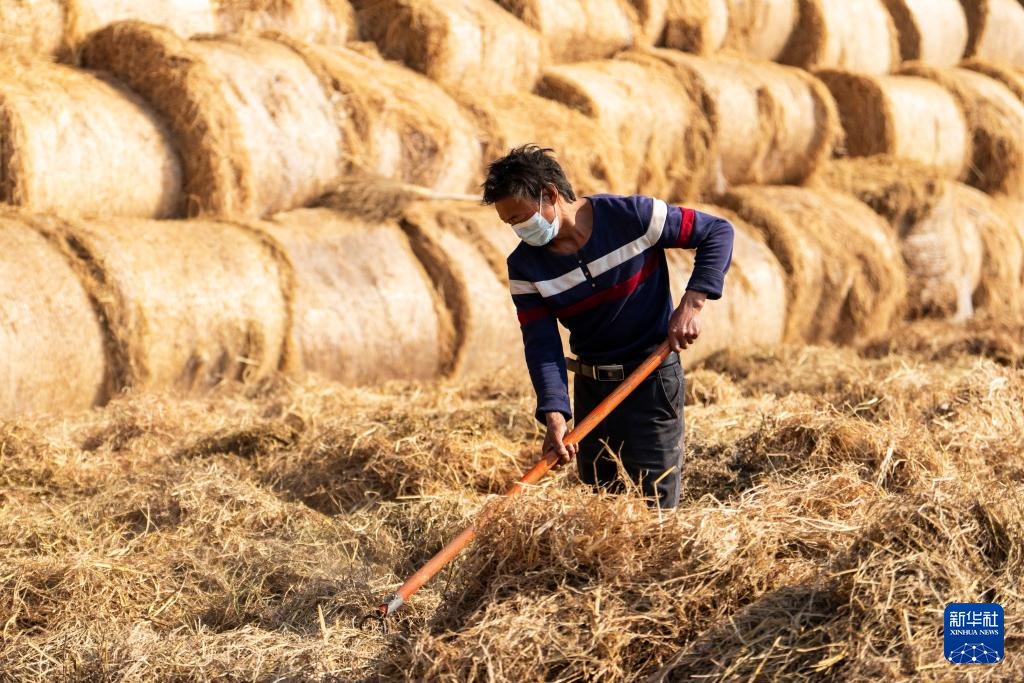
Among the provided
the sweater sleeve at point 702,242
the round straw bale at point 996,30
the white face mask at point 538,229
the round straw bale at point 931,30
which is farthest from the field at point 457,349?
the round straw bale at point 996,30

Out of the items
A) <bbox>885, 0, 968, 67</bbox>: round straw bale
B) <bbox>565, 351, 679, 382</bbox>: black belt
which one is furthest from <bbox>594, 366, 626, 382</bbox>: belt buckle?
<bbox>885, 0, 968, 67</bbox>: round straw bale

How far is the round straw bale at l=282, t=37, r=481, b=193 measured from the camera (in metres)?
8.43

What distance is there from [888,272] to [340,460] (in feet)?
21.3

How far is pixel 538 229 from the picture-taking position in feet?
14.6

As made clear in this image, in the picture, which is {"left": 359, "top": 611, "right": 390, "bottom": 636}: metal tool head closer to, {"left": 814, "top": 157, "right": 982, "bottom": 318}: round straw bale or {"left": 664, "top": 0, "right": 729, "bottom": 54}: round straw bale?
{"left": 814, "top": 157, "right": 982, "bottom": 318}: round straw bale

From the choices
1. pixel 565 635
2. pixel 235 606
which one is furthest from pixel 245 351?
pixel 565 635

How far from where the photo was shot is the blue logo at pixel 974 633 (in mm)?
3249

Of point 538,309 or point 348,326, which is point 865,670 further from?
point 348,326

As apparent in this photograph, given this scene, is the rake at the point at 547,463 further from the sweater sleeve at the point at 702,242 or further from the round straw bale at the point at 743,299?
the round straw bale at the point at 743,299

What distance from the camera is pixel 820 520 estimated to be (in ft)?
13.1

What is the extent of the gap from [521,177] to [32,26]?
453cm

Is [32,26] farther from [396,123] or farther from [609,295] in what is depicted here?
[609,295]

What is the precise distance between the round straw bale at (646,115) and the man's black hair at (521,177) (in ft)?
17.3

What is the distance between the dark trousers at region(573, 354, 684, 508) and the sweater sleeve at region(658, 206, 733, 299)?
330 mm
